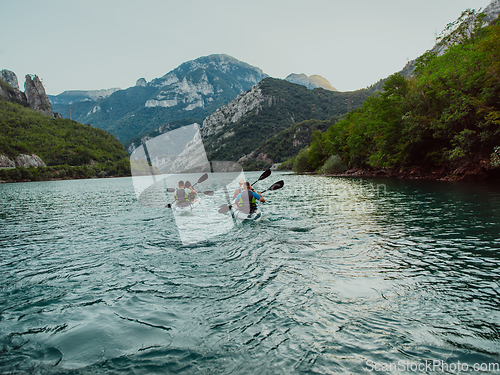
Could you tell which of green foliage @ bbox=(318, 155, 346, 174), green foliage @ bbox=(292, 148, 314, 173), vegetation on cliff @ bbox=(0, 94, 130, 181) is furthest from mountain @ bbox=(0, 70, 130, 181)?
green foliage @ bbox=(318, 155, 346, 174)

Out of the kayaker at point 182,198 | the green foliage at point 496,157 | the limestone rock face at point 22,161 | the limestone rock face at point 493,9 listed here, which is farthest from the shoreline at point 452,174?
the limestone rock face at point 22,161

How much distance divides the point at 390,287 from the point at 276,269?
3176 millimetres

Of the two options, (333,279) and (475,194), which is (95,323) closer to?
(333,279)

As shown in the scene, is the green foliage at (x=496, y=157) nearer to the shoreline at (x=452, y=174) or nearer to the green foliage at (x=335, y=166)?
the shoreline at (x=452, y=174)

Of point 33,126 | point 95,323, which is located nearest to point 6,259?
A: point 95,323

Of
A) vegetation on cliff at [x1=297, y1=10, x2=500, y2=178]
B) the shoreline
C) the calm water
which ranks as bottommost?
the shoreline

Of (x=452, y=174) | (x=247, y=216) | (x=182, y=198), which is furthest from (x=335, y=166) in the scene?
(x=247, y=216)

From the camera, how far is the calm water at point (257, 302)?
456cm

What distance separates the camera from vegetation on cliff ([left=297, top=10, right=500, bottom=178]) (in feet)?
94.4

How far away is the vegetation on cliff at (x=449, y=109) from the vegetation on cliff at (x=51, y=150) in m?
141

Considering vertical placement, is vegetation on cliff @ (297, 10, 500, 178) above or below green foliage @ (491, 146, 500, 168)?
above

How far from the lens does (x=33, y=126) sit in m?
189

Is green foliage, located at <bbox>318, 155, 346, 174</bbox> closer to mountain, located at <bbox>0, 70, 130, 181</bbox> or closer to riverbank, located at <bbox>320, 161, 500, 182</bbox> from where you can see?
riverbank, located at <bbox>320, 161, 500, 182</bbox>

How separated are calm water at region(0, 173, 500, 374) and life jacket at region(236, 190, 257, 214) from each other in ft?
11.4
